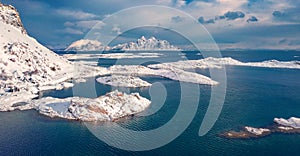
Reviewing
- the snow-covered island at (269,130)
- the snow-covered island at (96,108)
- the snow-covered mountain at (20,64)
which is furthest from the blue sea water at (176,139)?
the snow-covered mountain at (20,64)

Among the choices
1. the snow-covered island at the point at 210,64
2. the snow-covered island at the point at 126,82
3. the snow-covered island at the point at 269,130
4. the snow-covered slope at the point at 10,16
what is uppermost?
the snow-covered slope at the point at 10,16

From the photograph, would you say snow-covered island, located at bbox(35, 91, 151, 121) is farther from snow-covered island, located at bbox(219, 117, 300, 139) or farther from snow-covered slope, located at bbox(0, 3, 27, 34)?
snow-covered slope, located at bbox(0, 3, 27, 34)

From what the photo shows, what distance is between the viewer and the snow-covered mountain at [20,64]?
89625 mm

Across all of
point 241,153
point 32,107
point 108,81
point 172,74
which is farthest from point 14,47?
point 241,153

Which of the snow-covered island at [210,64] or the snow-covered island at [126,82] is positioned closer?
the snow-covered island at [126,82]

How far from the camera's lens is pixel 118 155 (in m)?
39.2

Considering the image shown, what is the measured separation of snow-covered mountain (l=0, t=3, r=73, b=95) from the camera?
89625mm

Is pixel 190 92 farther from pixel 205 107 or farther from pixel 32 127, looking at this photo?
pixel 32 127

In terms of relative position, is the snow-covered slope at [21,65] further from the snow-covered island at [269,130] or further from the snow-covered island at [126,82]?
the snow-covered island at [269,130]

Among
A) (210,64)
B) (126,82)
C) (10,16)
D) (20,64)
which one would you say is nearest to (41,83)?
(20,64)

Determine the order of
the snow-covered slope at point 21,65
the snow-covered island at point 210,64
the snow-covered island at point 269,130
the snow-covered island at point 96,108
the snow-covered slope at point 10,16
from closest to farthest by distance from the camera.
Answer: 1. the snow-covered island at point 269,130
2. the snow-covered island at point 96,108
3. the snow-covered slope at point 21,65
4. the snow-covered slope at point 10,16
5. the snow-covered island at point 210,64

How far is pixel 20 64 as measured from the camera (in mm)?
100812

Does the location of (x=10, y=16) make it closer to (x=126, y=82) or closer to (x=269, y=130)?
(x=126, y=82)

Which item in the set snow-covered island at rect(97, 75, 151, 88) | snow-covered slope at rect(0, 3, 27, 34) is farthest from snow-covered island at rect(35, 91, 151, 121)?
snow-covered slope at rect(0, 3, 27, 34)
